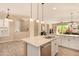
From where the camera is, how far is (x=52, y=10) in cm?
Answer: 186

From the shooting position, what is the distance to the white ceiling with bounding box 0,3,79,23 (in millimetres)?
1813

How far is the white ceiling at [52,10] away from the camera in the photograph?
181cm

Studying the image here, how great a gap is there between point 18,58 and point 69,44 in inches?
43.9

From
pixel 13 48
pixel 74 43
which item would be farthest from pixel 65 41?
pixel 13 48

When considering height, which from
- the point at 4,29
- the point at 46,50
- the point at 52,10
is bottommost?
the point at 46,50

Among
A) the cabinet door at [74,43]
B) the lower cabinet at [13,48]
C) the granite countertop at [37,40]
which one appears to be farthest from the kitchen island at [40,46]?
the cabinet door at [74,43]

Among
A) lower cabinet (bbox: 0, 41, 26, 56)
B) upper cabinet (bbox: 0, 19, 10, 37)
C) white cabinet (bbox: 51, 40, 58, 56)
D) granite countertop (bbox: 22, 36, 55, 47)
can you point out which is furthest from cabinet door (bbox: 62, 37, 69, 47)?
upper cabinet (bbox: 0, 19, 10, 37)

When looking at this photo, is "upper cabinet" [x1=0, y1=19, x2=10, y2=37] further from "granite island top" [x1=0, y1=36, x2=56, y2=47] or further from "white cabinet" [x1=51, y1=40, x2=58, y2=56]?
"white cabinet" [x1=51, y1=40, x2=58, y2=56]

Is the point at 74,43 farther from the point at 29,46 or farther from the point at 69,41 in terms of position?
the point at 29,46

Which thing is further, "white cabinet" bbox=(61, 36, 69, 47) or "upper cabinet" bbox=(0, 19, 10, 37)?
"white cabinet" bbox=(61, 36, 69, 47)

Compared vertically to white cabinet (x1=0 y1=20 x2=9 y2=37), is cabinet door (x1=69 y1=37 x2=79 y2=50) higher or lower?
lower

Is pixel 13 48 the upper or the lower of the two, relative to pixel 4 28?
lower

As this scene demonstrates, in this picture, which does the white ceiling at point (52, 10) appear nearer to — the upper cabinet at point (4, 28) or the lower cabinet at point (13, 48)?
the upper cabinet at point (4, 28)

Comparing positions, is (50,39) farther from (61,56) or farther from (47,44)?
(61,56)
